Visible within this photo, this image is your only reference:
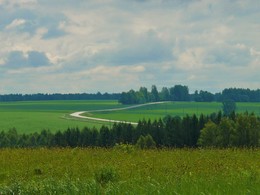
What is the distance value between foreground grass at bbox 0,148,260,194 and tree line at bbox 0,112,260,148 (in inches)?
1833

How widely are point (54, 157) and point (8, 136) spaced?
120083mm

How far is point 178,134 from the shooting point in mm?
104125

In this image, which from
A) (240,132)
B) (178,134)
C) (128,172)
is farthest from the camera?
(178,134)

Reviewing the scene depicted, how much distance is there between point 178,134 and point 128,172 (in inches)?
3392

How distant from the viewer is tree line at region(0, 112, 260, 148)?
7869 cm

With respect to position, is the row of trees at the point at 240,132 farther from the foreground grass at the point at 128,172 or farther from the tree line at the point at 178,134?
the foreground grass at the point at 128,172

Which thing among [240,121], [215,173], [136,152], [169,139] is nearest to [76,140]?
[169,139]

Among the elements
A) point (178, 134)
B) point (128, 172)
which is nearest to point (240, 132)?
point (178, 134)

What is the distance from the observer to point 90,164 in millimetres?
21359

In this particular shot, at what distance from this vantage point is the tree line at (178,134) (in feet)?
258

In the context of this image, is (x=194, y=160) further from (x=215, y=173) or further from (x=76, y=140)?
(x=76, y=140)

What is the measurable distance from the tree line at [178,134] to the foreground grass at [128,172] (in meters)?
46.6

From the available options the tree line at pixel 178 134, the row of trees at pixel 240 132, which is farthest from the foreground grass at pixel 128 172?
the row of trees at pixel 240 132

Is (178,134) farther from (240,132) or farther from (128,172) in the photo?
(128,172)
